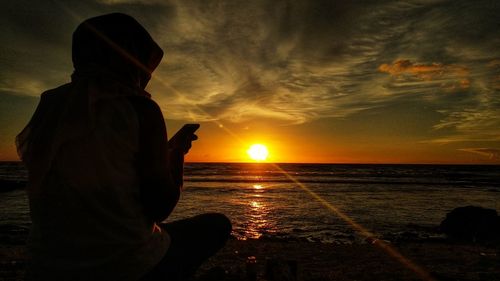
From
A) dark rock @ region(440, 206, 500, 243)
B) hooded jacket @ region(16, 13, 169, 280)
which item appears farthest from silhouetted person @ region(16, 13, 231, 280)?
dark rock @ region(440, 206, 500, 243)

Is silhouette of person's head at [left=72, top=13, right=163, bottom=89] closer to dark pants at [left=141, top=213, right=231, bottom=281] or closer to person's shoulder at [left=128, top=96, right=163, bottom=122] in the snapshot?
person's shoulder at [left=128, top=96, right=163, bottom=122]

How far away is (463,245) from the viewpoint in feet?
25.6

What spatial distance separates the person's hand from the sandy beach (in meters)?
2.78

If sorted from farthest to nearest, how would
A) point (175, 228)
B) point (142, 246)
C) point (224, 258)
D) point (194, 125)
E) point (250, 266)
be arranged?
1. point (224, 258)
2. point (250, 266)
3. point (194, 125)
4. point (175, 228)
5. point (142, 246)

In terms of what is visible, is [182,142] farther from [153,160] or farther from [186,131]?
[153,160]

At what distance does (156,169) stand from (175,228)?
58 centimetres

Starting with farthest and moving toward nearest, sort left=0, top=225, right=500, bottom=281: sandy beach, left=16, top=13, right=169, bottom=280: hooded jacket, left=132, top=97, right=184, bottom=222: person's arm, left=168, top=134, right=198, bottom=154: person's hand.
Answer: left=0, top=225, right=500, bottom=281: sandy beach → left=168, top=134, right=198, bottom=154: person's hand → left=132, top=97, right=184, bottom=222: person's arm → left=16, top=13, right=169, bottom=280: hooded jacket

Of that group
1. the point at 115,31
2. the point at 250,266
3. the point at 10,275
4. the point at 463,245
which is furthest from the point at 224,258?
the point at 463,245

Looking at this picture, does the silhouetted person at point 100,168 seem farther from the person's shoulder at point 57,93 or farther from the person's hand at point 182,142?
the person's hand at point 182,142

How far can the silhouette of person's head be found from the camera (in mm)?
1564

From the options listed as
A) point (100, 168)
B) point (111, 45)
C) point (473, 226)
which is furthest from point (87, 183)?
point (473, 226)

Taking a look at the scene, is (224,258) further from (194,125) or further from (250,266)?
(194,125)

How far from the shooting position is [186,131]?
202 cm

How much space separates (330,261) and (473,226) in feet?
19.2
